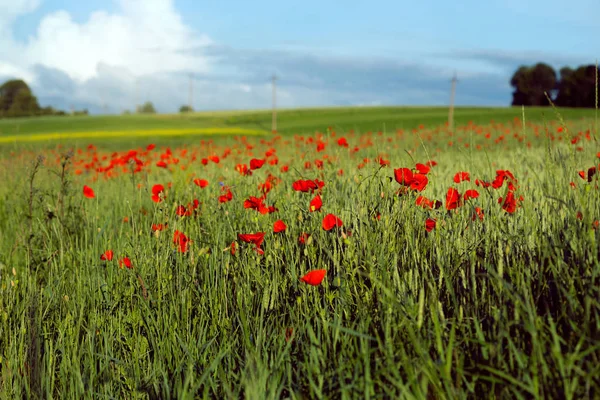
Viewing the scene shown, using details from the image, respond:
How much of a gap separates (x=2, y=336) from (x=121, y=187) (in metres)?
3.38

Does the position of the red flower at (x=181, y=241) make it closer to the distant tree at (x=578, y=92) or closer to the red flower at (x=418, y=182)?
the red flower at (x=418, y=182)

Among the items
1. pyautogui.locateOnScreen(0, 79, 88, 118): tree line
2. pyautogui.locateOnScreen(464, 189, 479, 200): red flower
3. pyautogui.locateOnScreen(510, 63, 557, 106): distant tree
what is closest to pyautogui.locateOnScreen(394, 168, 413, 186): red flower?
pyautogui.locateOnScreen(464, 189, 479, 200): red flower

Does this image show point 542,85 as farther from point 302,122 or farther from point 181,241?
point 181,241

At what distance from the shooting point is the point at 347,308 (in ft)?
6.96

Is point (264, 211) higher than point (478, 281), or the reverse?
point (264, 211)

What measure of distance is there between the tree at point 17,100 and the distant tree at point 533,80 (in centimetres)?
7331

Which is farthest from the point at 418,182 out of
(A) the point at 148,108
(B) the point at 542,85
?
(A) the point at 148,108

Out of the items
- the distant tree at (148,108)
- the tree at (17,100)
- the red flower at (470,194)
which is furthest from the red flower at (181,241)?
the distant tree at (148,108)

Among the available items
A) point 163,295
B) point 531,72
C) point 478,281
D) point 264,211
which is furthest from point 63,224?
point 531,72

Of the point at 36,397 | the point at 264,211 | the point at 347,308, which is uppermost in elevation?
the point at 264,211

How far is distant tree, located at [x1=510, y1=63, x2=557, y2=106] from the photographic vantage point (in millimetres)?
72375

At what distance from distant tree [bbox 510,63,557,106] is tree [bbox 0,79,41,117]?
7331 centimetres

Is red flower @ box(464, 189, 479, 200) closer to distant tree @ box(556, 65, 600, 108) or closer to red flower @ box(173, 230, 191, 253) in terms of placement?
red flower @ box(173, 230, 191, 253)

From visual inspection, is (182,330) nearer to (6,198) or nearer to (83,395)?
(83,395)
